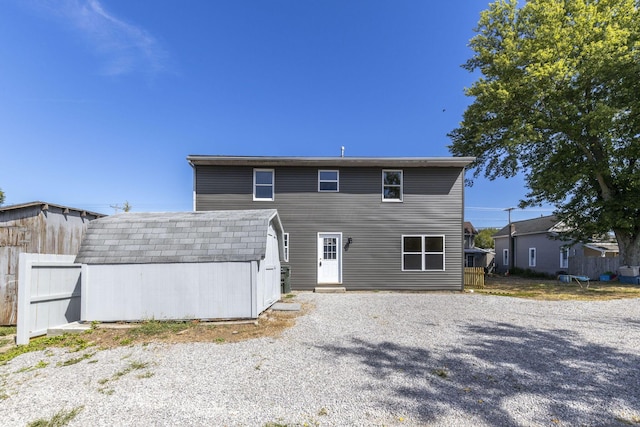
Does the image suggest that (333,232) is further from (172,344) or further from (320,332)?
(172,344)

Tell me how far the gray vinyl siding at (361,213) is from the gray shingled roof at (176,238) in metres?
4.62

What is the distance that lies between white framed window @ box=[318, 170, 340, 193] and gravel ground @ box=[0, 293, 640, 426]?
6837mm

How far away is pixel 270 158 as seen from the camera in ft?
39.3

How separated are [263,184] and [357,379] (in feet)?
31.6

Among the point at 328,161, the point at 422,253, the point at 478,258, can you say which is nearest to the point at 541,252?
the point at 478,258

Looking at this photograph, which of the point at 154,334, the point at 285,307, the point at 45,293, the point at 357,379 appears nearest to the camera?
the point at 357,379

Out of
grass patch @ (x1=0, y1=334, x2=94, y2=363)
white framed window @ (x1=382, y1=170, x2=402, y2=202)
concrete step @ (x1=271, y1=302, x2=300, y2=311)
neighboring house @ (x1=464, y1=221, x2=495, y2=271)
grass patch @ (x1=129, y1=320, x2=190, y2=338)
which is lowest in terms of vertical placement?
neighboring house @ (x1=464, y1=221, x2=495, y2=271)

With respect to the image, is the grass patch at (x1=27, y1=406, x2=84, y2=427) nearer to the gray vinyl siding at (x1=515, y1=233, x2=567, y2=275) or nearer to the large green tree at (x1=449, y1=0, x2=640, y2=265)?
the large green tree at (x1=449, y1=0, x2=640, y2=265)

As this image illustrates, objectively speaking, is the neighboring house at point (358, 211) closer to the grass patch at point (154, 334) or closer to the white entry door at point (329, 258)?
the white entry door at point (329, 258)

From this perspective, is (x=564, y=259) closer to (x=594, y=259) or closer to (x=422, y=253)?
(x=594, y=259)

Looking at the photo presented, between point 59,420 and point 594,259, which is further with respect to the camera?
point 594,259

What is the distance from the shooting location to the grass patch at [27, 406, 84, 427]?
3.02 metres

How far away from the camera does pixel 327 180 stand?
41.3 feet

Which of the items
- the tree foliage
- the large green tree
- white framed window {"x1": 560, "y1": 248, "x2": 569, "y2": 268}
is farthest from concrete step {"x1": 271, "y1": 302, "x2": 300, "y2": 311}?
the tree foliage
